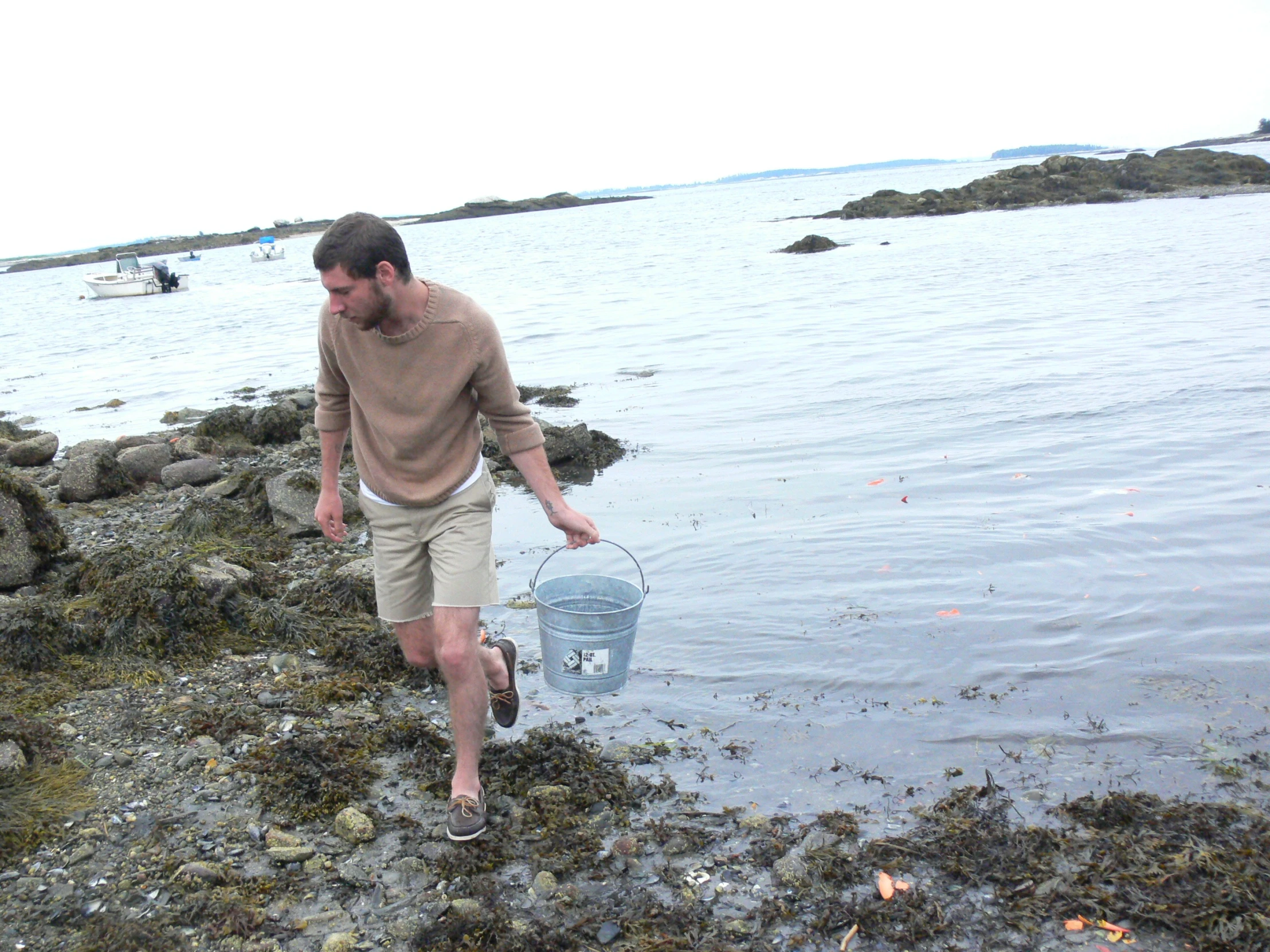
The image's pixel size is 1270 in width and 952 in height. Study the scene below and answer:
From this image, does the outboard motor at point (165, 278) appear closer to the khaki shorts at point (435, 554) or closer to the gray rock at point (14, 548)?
the gray rock at point (14, 548)

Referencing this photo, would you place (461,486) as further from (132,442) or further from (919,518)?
(132,442)

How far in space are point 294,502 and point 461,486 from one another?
5138 millimetres

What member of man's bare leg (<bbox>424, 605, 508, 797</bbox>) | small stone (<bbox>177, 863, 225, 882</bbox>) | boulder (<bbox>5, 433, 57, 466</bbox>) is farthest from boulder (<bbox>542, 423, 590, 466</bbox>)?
small stone (<bbox>177, 863, 225, 882</bbox>)

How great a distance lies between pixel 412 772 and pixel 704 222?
238 ft

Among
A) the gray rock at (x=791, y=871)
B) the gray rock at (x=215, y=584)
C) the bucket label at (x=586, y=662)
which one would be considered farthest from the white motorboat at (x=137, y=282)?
the gray rock at (x=791, y=871)

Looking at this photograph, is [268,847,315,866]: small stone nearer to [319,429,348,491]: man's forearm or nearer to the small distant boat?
[319,429,348,491]: man's forearm

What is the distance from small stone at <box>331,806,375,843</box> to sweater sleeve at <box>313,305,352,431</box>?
1635 millimetres

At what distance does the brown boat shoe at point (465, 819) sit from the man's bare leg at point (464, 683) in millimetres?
35

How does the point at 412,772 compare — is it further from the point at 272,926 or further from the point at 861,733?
the point at 861,733

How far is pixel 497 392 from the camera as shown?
416 cm

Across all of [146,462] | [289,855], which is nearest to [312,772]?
[289,855]

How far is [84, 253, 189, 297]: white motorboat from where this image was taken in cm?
4772

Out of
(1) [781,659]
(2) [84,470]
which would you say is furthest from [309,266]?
(1) [781,659]

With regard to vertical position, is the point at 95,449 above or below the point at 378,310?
below
